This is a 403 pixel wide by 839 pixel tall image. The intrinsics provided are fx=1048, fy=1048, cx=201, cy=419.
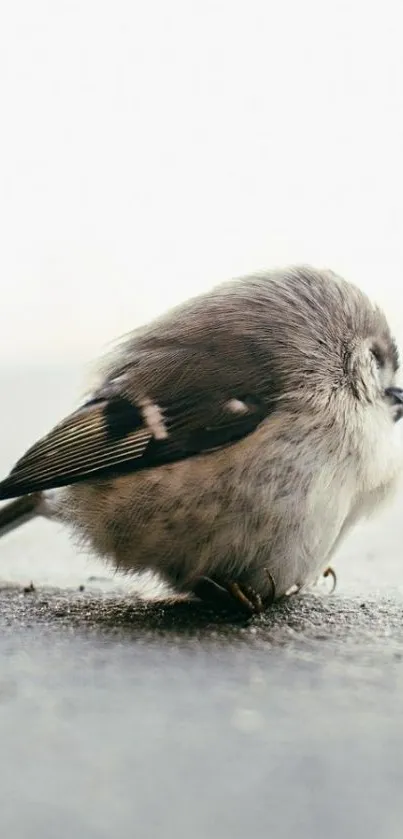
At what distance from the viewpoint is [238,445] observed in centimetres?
93

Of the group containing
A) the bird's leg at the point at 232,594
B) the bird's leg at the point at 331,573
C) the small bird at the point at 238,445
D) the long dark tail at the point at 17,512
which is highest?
the small bird at the point at 238,445

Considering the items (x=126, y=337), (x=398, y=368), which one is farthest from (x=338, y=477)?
(x=126, y=337)

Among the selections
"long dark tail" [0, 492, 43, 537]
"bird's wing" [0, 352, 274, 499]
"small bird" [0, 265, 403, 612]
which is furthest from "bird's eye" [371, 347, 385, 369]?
"long dark tail" [0, 492, 43, 537]

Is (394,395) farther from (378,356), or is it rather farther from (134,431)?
(134,431)

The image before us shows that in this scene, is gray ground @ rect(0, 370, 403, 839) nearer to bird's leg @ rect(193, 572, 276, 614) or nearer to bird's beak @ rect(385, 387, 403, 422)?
bird's leg @ rect(193, 572, 276, 614)

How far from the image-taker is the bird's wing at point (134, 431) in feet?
3.09

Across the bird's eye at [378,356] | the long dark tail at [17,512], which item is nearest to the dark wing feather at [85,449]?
the long dark tail at [17,512]

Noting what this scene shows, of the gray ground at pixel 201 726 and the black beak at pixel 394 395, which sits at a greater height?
the black beak at pixel 394 395

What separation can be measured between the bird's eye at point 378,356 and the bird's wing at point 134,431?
0.54 feet

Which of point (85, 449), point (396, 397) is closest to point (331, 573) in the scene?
point (396, 397)

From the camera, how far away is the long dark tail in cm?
115

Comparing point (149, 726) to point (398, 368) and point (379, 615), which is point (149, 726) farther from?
point (398, 368)

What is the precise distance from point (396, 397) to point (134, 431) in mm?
270

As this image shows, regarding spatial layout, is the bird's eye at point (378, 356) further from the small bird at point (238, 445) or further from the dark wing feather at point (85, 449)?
the dark wing feather at point (85, 449)
